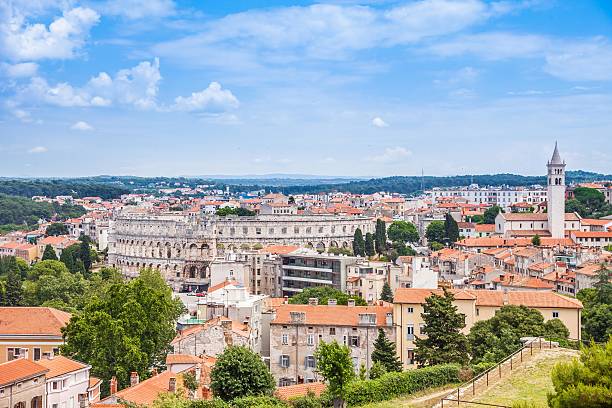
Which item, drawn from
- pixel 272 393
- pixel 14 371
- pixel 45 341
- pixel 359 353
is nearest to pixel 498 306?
pixel 359 353

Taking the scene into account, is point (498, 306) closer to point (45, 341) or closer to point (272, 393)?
point (272, 393)

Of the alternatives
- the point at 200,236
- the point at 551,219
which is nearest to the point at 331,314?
the point at 551,219

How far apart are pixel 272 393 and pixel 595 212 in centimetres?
11511

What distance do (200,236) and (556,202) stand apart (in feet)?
153

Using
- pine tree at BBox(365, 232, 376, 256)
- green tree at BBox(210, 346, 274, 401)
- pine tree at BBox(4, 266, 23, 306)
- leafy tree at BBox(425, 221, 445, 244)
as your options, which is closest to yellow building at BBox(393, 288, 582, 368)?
green tree at BBox(210, 346, 274, 401)

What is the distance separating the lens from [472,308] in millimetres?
41375

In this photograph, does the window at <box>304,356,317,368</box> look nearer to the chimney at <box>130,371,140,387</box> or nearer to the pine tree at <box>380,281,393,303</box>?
the chimney at <box>130,371,140,387</box>

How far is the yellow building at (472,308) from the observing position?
1538 inches

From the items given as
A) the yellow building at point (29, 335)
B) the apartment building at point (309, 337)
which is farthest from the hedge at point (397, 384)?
the yellow building at point (29, 335)

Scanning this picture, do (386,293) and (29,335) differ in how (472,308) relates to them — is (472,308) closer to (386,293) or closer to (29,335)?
(386,293)

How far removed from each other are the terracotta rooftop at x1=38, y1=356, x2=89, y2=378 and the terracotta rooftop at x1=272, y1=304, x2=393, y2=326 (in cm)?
1143

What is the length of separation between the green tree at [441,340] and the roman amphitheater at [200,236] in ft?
252

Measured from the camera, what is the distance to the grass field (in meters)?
19.4

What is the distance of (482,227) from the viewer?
121938 millimetres
